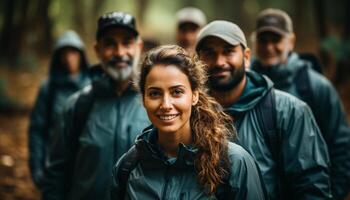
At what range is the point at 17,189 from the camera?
8.26m

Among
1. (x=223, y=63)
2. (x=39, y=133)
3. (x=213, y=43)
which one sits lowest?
(x=39, y=133)

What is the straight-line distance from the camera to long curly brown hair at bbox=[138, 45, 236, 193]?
261 cm

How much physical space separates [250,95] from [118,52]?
3.98 feet

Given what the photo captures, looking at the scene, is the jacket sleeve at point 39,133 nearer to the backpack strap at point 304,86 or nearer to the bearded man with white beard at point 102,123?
the bearded man with white beard at point 102,123

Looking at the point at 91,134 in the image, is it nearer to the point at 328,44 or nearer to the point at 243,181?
the point at 243,181

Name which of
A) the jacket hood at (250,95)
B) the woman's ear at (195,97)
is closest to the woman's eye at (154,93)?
the woman's ear at (195,97)

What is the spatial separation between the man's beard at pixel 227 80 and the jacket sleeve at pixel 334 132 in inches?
41.4

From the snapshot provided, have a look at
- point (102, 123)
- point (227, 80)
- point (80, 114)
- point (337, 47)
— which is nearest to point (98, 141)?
point (102, 123)

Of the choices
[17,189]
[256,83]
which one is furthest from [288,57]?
[17,189]

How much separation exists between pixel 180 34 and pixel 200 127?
384 centimetres

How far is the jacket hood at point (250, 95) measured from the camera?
332 cm

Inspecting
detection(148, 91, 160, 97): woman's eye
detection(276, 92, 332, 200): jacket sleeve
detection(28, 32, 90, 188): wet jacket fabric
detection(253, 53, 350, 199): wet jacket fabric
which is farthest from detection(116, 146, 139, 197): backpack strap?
detection(28, 32, 90, 188): wet jacket fabric

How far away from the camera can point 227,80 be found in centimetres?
346

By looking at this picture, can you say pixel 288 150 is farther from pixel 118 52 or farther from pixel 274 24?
pixel 274 24
